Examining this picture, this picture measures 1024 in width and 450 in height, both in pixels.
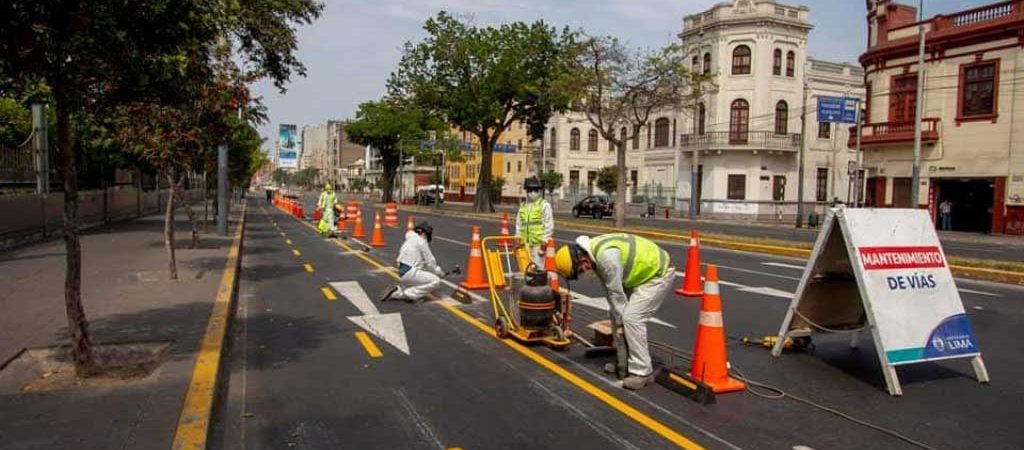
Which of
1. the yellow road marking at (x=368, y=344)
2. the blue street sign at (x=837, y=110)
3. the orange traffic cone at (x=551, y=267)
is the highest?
the blue street sign at (x=837, y=110)

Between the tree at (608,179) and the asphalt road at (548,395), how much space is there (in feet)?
180

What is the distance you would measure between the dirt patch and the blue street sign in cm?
3286

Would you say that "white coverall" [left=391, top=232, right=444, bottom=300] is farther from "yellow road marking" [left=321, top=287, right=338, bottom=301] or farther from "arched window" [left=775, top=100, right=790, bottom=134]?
"arched window" [left=775, top=100, right=790, bottom=134]

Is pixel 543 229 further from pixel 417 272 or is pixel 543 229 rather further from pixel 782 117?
pixel 782 117

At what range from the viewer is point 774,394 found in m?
6.25

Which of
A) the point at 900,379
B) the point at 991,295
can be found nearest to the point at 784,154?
the point at 991,295

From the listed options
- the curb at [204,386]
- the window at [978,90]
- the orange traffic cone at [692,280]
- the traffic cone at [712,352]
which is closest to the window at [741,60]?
the window at [978,90]

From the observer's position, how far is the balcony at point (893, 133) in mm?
34822

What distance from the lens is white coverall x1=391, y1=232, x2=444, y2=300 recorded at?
10852 millimetres

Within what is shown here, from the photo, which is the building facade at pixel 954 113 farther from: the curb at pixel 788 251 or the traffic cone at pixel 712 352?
the traffic cone at pixel 712 352

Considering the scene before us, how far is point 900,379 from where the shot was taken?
679cm

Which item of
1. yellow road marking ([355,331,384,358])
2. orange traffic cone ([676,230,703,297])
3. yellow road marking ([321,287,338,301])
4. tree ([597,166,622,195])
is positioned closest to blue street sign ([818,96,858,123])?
orange traffic cone ([676,230,703,297])

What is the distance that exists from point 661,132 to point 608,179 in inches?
321

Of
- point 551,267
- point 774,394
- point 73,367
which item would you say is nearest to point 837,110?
point 551,267
